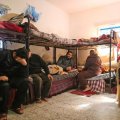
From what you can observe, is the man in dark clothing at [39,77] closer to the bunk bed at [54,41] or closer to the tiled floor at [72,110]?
the tiled floor at [72,110]

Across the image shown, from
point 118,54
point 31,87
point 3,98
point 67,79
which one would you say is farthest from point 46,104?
point 118,54

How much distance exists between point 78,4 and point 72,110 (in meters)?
3.62

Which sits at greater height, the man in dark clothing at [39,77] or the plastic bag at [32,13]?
the plastic bag at [32,13]

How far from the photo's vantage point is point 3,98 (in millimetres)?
2465

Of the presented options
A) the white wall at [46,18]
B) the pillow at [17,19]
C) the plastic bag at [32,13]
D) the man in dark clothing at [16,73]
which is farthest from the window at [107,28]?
the man in dark clothing at [16,73]

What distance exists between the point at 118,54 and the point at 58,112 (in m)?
3.22

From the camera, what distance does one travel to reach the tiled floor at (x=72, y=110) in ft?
8.45

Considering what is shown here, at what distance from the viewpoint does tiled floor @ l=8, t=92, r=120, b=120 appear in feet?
8.45

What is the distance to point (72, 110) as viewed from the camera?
9.57ft

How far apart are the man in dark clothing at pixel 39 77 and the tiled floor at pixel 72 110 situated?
19 cm

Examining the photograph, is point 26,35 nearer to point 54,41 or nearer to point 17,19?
point 17,19

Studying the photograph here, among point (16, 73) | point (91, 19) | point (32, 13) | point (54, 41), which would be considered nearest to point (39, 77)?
point (16, 73)

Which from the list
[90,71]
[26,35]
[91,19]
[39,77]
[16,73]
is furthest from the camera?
[91,19]

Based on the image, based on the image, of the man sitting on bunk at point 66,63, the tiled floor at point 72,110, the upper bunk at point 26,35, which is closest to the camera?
the tiled floor at point 72,110
